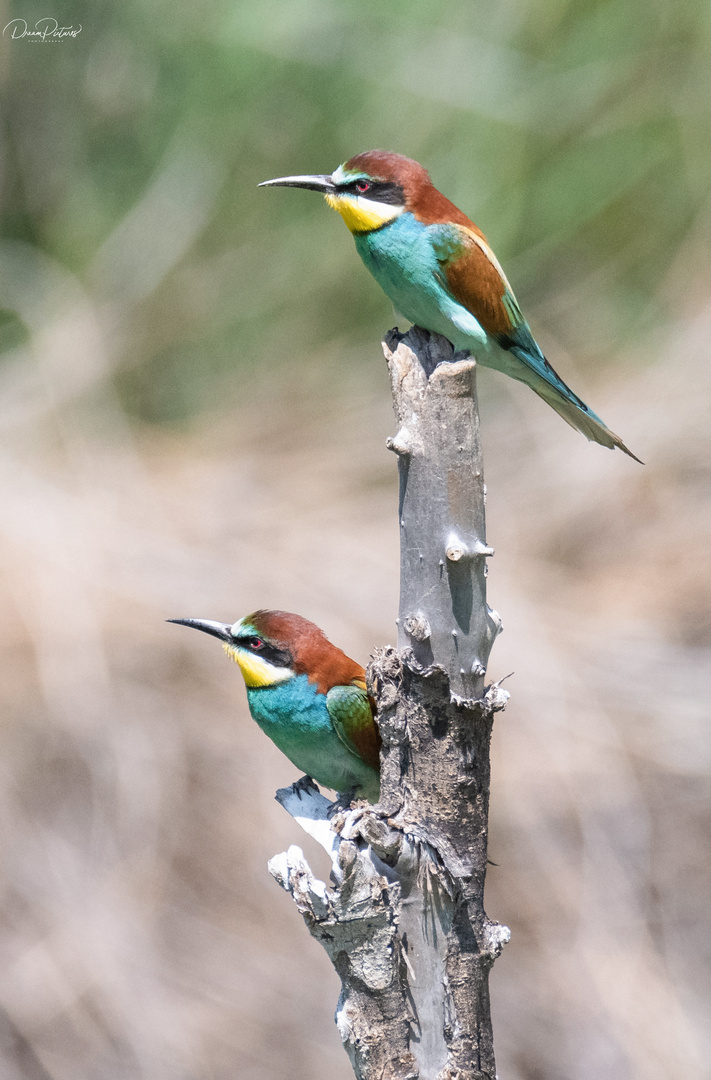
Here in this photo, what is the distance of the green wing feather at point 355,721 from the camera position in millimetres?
2010

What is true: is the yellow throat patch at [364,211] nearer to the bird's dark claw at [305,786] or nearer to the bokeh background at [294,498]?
the bird's dark claw at [305,786]

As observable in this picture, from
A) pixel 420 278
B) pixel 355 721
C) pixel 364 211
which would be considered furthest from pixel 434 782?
pixel 364 211

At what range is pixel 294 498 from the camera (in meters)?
5.26

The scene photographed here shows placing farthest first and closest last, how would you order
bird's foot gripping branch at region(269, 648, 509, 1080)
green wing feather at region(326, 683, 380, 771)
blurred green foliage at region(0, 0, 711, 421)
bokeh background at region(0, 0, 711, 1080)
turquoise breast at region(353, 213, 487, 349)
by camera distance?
1. blurred green foliage at region(0, 0, 711, 421)
2. bokeh background at region(0, 0, 711, 1080)
3. green wing feather at region(326, 683, 380, 771)
4. turquoise breast at region(353, 213, 487, 349)
5. bird's foot gripping branch at region(269, 648, 509, 1080)

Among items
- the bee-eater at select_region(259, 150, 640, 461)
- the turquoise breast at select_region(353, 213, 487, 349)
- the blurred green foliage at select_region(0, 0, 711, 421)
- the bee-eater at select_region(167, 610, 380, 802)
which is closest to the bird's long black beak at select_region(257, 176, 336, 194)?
the bee-eater at select_region(259, 150, 640, 461)

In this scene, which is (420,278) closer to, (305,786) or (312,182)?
(312,182)

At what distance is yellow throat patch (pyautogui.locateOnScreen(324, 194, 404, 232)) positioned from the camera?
76.3 inches

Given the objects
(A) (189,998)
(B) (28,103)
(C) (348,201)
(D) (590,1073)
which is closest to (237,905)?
(A) (189,998)

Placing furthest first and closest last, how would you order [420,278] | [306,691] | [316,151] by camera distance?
[316,151] < [306,691] < [420,278]

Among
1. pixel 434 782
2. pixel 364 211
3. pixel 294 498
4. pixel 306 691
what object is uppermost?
pixel 294 498

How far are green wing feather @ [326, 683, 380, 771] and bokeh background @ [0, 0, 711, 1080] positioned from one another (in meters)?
1.97

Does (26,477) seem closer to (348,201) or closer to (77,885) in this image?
(77,885)

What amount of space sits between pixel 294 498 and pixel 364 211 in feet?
11.0

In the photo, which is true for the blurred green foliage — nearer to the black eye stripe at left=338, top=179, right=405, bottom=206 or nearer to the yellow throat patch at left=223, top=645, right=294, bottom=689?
the black eye stripe at left=338, top=179, right=405, bottom=206
